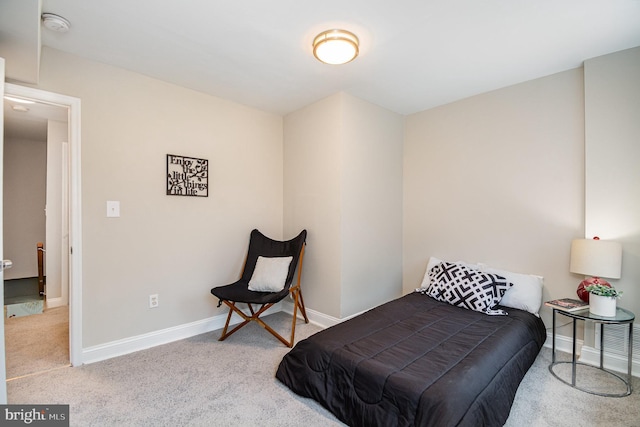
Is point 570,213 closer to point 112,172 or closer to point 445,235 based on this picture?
point 445,235

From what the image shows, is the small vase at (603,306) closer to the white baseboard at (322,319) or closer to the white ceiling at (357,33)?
the white ceiling at (357,33)

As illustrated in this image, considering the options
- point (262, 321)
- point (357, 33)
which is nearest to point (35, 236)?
point (262, 321)

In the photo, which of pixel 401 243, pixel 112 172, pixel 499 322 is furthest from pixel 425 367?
pixel 112 172

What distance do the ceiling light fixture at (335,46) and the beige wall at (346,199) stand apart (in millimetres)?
835

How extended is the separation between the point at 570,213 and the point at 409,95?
69.3 inches

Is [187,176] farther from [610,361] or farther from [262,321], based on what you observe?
[610,361]

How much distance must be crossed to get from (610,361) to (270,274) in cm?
272

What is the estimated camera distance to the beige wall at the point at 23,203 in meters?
5.05

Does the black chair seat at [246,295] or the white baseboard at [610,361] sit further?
the black chair seat at [246,295]

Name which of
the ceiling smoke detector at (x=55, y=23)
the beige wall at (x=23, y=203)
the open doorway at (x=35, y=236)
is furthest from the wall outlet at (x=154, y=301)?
the beige wall at (x=23, y=203)

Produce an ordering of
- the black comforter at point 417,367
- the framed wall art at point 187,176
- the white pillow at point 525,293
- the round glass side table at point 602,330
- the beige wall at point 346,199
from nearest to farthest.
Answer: the black comforter at point 417,367, the round glass side table at point 602,330, the white pillow at point 525,293, the framed wall art at point 187,176, the beige wall at point 346,199

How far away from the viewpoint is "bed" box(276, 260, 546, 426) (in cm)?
142

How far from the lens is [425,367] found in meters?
1.60

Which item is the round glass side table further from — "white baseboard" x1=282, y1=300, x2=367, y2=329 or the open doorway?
the open doorway
